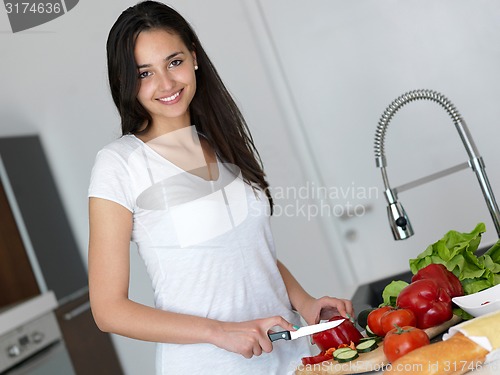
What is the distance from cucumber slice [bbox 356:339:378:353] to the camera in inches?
46.6

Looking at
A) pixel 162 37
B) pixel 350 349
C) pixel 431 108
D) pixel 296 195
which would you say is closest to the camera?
pixel 350 349

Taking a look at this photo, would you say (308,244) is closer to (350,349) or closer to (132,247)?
(132,247)

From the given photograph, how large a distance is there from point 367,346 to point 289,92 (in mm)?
2093

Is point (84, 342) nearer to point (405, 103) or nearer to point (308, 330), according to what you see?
point (405, 103)

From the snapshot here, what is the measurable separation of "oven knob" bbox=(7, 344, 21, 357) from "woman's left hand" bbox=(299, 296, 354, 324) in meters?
1.52

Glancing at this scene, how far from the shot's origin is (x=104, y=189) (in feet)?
4.79

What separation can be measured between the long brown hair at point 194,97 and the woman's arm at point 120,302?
0.79 ft

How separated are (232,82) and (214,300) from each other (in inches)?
74.1

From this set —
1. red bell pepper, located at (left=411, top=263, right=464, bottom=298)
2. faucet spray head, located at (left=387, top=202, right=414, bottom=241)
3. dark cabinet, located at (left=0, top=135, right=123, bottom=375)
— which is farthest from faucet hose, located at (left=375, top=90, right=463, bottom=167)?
dark cabinet, located at (left=0, top=135, right=123, bottom=375)

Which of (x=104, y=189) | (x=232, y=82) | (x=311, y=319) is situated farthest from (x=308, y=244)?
(x=104, y=189)

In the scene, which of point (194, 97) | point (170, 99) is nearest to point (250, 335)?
point (170, 99)

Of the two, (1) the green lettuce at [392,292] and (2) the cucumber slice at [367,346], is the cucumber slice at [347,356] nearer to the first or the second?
(2) the cucumber slice at [367,346]

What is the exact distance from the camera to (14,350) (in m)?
2.79

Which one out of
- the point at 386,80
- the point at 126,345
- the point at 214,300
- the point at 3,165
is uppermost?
the point at 3,165
